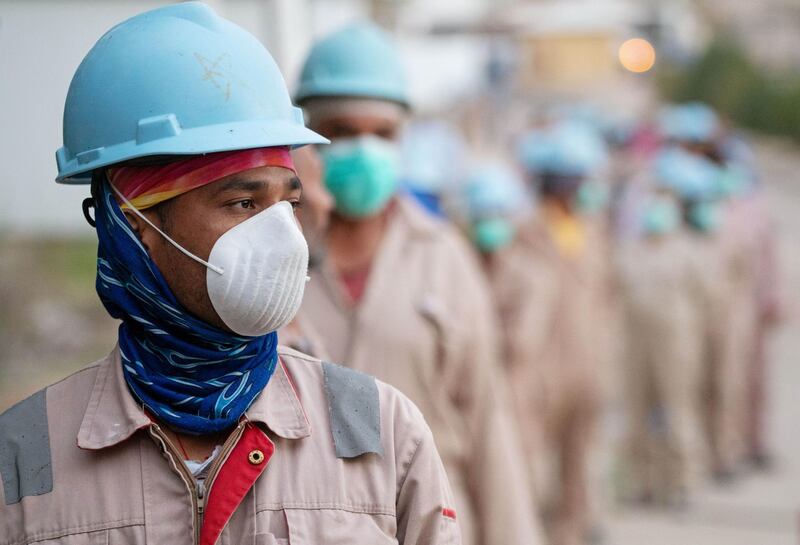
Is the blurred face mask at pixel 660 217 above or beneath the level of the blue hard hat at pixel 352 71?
beneath

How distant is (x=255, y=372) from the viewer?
233cm

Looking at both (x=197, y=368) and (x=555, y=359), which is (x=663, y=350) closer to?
(x=555, y=359)

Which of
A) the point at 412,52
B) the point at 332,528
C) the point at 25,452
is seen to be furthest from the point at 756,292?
the point at 412,52

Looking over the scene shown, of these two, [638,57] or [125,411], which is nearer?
[125,411]

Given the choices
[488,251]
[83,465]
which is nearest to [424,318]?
[83,465]

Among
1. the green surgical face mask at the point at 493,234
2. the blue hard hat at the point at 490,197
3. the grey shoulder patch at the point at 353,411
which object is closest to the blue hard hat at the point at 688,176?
the blue hard hat at the point at 490,197

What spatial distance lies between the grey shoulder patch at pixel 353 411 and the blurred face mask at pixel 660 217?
7.35 meters

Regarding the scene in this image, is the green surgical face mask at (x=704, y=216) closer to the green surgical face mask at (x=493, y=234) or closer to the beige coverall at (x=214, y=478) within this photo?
the green surgical face mask at (x=493, y=234)

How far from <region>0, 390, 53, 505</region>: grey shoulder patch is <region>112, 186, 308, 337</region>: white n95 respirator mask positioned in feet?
1.21

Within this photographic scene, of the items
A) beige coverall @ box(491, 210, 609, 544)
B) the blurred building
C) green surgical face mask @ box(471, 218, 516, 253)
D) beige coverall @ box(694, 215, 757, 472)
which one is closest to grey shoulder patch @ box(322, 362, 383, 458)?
the blurred building

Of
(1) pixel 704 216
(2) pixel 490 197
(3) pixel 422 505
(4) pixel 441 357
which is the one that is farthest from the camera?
(1) pixel 704 216

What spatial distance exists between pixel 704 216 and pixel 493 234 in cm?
265

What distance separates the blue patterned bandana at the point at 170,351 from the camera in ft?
7.43

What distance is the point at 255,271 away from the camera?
2260 millimetres
